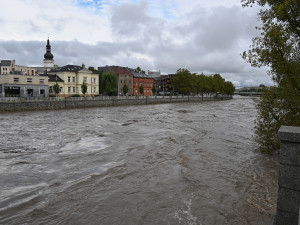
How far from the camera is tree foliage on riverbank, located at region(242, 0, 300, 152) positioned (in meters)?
10.5

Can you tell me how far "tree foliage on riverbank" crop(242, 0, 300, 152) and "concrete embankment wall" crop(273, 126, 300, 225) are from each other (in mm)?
7357

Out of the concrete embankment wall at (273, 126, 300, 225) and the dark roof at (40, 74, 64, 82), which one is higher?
the dark roof at (40, 74, 64, 82)

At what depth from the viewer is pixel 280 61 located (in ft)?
36.3

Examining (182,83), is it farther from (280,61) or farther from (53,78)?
(280,61)

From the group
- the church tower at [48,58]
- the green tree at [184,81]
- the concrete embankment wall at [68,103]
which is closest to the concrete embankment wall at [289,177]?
the concrete embankment wall at [68,103]

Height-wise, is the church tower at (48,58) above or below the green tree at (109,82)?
above

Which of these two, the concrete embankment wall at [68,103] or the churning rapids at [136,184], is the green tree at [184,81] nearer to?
the concrete embankment wall at [68,103]

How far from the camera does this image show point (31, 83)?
58.2 metres

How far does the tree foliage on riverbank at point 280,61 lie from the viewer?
10516mm

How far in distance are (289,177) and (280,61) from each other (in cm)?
901

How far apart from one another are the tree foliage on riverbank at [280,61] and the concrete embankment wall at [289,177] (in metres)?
7.36

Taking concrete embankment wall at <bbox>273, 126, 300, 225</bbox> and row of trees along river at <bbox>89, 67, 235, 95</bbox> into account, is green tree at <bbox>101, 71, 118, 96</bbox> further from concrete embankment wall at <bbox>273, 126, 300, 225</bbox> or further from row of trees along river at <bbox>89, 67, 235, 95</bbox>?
concrete embankment wall at <bbox>273, 126, 300, 225</bbox>

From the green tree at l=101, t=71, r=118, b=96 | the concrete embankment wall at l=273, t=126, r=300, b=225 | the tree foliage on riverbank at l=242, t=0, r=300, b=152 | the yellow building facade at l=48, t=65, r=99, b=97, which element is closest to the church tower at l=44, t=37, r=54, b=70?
the yellow building facade at l=48, t=65, r=99, b=97

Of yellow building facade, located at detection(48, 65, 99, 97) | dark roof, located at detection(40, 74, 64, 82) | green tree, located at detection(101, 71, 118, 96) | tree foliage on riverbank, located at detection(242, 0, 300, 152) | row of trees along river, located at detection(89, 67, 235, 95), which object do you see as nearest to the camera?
tree foliage on riverbank, located at detection(242, 0, 300, 152)
